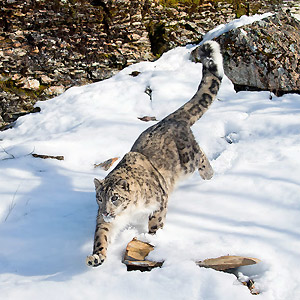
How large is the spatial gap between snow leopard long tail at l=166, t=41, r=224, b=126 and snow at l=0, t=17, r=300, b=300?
899mm

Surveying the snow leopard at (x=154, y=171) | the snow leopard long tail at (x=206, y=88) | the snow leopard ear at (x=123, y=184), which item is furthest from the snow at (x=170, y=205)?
the snow leopard long tail at (x=206, y=88)

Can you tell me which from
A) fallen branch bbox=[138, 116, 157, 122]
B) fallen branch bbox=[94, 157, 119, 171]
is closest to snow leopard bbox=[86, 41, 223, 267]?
fallen branch bbox=[94, 157, 119, 171]

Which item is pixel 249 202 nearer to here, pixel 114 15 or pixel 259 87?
pixel 259 87

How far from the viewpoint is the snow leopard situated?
139 inches

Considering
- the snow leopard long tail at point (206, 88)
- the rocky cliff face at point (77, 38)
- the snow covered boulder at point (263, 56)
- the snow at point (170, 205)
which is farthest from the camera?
the rocky cliff face at point (77, 38)

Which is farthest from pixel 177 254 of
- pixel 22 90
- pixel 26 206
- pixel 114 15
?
pixel 114 15

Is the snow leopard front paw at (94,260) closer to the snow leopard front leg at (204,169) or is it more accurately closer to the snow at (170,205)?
the snow at (170,205)

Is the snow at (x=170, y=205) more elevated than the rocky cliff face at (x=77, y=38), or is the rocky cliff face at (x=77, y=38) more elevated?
the rocky cliff face at (x=77, y=38)

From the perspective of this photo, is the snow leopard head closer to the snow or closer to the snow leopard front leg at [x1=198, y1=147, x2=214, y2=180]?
the snow

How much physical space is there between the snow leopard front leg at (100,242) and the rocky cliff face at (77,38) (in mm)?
6502

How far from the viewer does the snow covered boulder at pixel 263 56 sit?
8375 millimetres

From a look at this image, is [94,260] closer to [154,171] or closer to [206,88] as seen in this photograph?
[154,171]

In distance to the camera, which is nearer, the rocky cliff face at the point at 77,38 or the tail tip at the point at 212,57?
the tail tip at the point at 212,57

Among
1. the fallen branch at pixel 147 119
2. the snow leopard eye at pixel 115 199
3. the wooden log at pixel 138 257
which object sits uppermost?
the snow leopard eye at pixel 115 199
